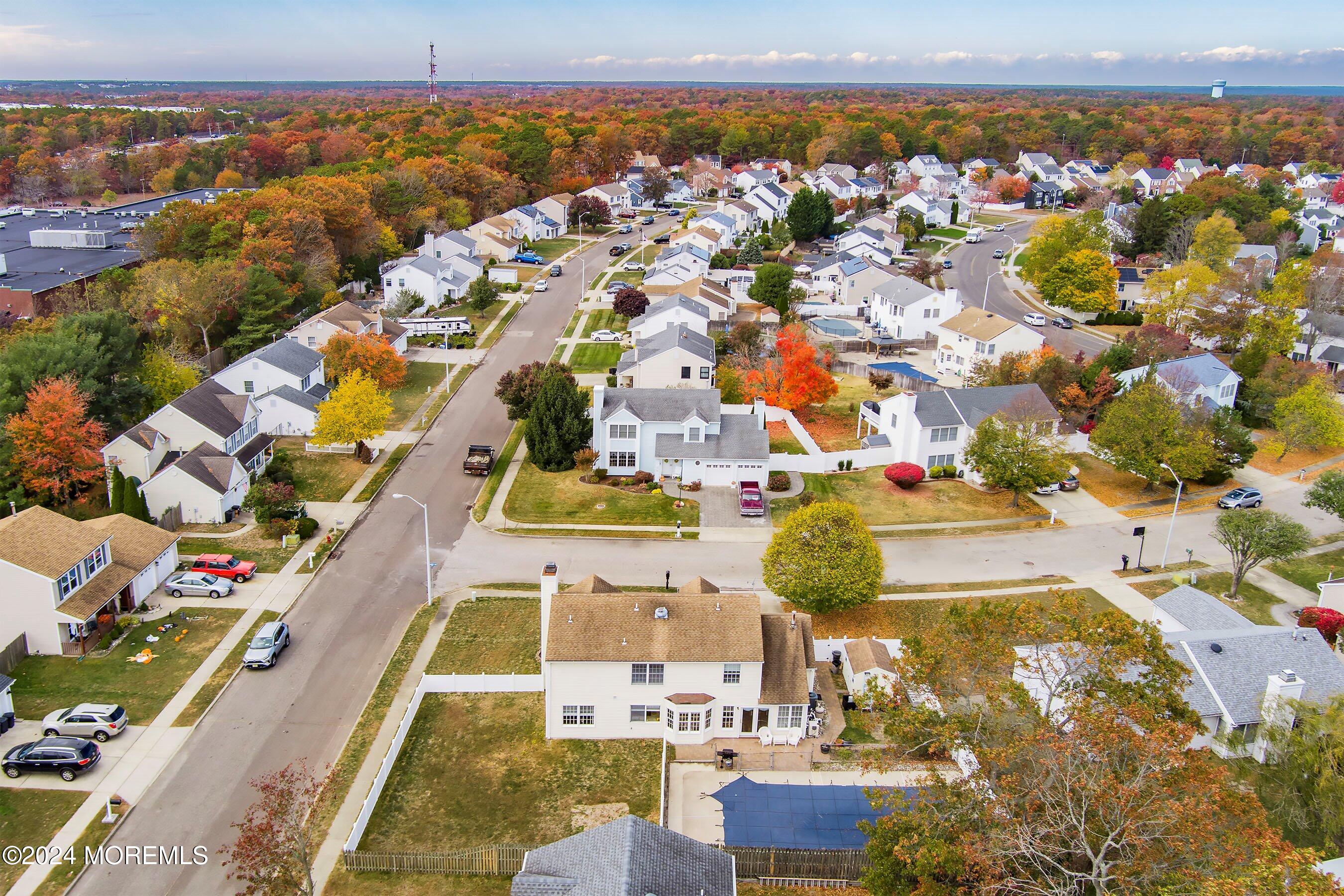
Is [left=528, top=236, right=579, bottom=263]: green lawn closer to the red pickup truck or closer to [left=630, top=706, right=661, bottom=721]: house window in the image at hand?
the red pickup truck

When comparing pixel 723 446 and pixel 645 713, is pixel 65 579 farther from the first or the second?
pixel 723 446

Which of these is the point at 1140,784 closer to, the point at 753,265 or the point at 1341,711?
the point at 1341,711

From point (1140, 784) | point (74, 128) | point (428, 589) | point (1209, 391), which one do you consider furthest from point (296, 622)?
point (74, 128)

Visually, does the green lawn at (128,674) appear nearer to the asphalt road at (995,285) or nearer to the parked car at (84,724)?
the parked car at (84,724)

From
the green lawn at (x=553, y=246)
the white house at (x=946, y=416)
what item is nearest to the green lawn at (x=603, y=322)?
the green lawn at (x=553, y=246)

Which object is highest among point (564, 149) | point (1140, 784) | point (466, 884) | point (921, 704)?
point (564, 149)

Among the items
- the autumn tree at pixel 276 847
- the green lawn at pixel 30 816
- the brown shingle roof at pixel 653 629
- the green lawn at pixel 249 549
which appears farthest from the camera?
the green lawn at pixel 249 549

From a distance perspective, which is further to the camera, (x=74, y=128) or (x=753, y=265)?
(x=74, y=128)
